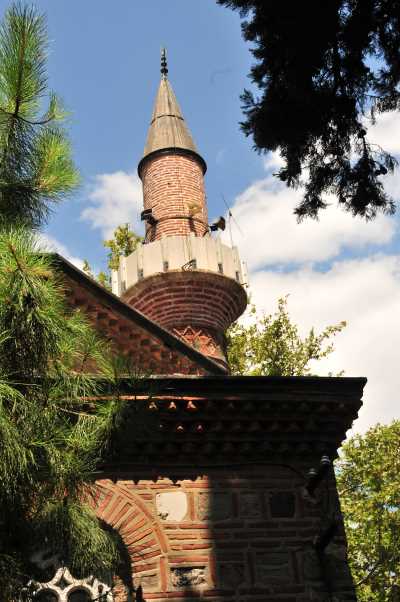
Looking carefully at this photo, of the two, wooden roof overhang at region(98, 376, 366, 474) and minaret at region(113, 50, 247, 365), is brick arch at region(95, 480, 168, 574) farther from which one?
minaret at region(113, 50, 247, 365)

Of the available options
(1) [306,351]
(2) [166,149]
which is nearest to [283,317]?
(1) [306,351]

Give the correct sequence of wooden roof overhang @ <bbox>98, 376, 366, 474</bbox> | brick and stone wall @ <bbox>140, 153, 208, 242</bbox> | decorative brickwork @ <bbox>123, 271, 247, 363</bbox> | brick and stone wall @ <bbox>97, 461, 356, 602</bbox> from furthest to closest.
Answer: brick and stone wall @ <bbox>140, 153, 208, 242</bbox> < decorative brickwork @ <bbox>123, 271, 247, 363</bbox> < wooden roof overhang @ <bbox>98, 376, 366, 474</bbox> < brick and stone wall @ <bbox>97, 461, 356, 602</bbox>

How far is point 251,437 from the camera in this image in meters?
6.45

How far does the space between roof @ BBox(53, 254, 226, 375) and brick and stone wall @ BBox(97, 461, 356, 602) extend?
2.69 m

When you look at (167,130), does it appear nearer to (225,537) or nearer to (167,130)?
(167,130)

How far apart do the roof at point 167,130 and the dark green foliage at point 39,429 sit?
1323cm

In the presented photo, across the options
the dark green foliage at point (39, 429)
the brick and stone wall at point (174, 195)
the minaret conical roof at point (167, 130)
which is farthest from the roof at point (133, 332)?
the minaret conical roof at point (167, 130)

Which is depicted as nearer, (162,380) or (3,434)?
(3,434)

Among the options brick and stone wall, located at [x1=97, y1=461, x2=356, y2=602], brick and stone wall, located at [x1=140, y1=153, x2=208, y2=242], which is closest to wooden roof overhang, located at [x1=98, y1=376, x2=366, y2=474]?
brick and stone wall, located at [x1=97, y1=461, x2=356, y2=602]

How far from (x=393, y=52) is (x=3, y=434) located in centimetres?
334

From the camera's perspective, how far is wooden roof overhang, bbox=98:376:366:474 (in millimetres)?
6285

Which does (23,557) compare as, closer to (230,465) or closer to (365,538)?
(230,465)

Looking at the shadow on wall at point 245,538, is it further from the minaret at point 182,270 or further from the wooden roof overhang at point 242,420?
the minaret at point 182,270

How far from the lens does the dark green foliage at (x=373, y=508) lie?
16688 mm
